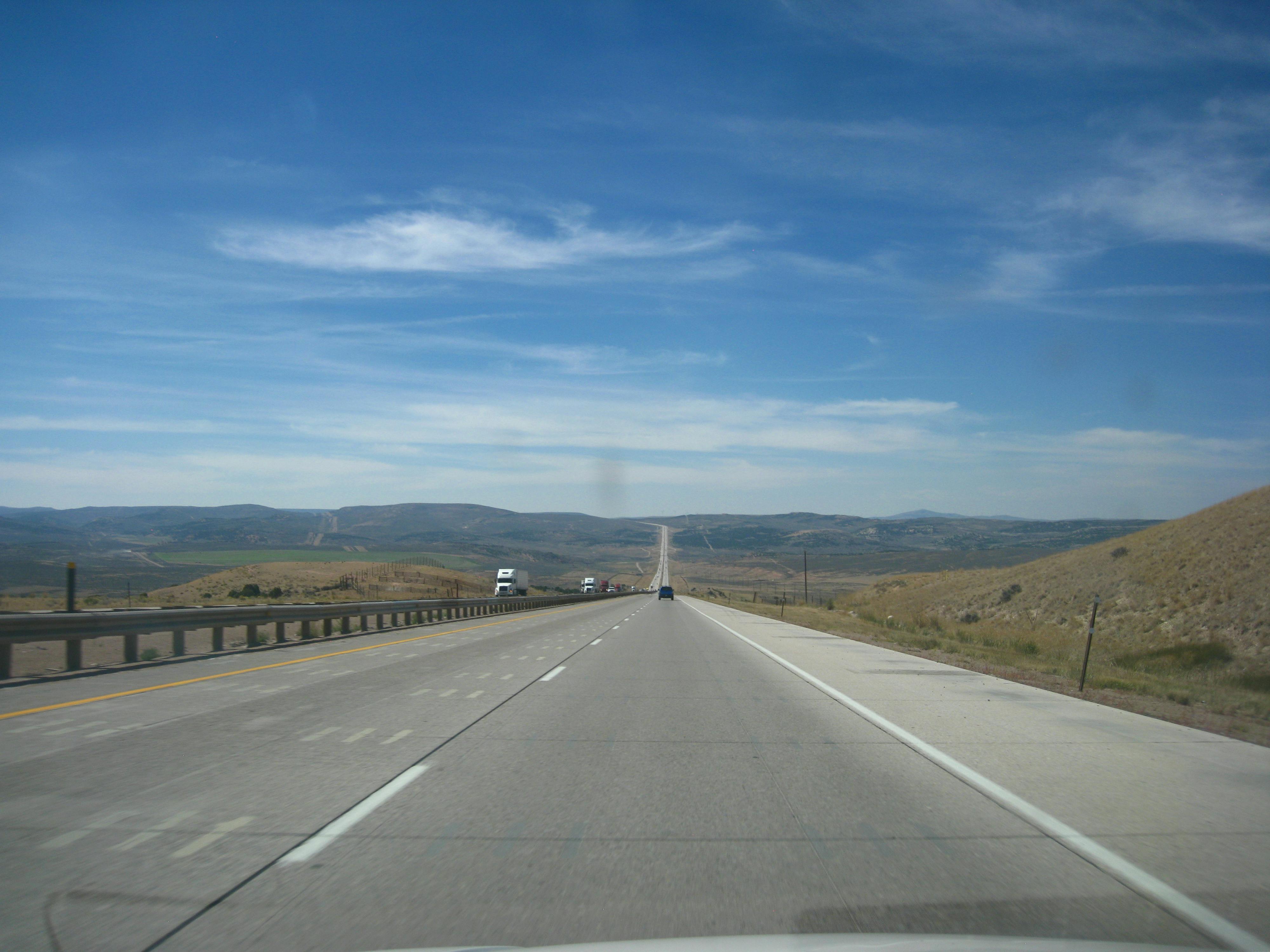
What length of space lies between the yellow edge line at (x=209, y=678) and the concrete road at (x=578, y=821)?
26 centimetres

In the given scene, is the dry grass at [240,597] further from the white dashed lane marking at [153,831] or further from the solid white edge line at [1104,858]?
the solid white edge line at [1104,858]

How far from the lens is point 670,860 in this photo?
544cm

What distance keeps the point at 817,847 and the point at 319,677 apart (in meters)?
11.0

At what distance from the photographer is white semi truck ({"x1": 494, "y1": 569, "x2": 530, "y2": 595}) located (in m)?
81.8

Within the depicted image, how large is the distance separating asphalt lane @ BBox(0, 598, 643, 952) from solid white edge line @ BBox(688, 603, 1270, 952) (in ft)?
16.2

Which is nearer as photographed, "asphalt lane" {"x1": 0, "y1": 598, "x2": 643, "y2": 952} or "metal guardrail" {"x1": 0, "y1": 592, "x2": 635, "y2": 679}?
Answer: "asphalt lane" {"x1": 0, "y1": 598, "x2": 643, "y2": 952}

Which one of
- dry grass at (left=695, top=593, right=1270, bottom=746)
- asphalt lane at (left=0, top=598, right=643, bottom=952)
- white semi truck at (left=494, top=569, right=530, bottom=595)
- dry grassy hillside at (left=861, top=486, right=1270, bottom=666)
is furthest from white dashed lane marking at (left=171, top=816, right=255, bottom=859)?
white semi truck at (left=494, top=569, right=530, bottom=595)

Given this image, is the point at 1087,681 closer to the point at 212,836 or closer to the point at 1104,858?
the point at 1104,858

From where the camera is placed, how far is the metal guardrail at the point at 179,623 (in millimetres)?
13438

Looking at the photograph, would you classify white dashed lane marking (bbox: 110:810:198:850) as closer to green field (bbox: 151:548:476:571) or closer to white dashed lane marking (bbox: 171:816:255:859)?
white dashed lane marking (bbox: 171:816:255:859)

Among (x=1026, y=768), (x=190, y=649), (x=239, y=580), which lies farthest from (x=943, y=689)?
(x=239, y=580)

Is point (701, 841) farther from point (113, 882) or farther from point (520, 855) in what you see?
point (113, 882)

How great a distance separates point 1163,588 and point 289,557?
12905 cm

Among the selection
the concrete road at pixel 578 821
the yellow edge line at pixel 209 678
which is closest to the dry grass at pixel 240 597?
the yellow edge line at pixel 209 678
